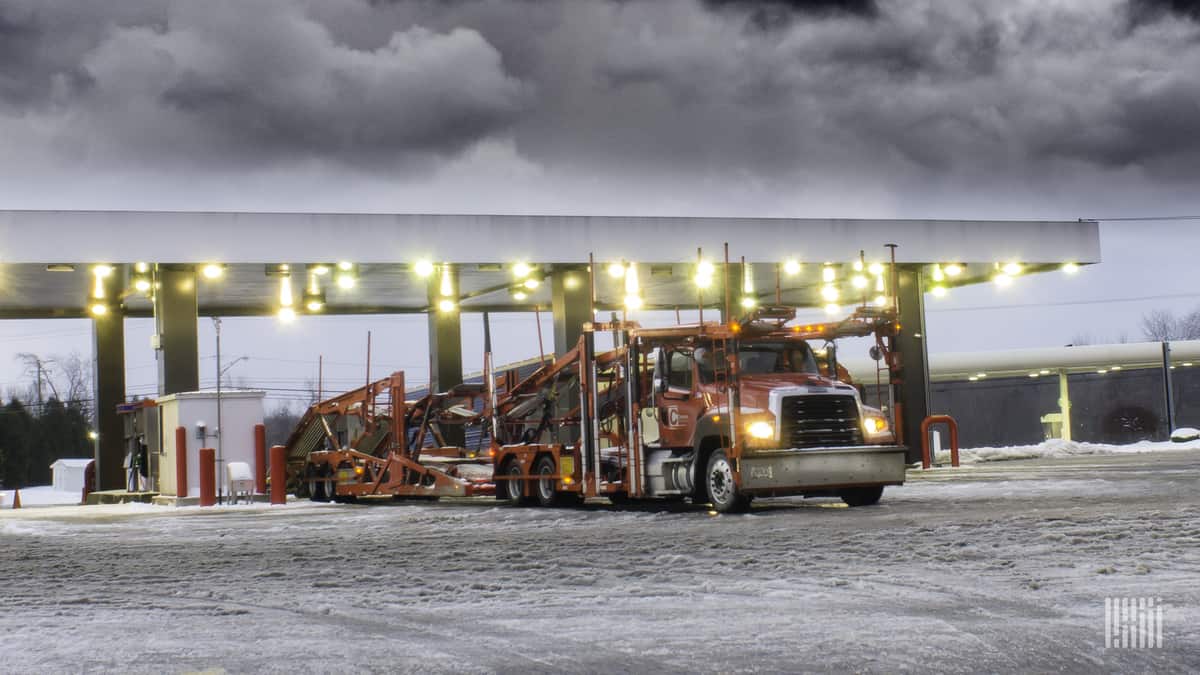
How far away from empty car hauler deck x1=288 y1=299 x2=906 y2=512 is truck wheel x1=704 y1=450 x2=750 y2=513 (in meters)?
0.02

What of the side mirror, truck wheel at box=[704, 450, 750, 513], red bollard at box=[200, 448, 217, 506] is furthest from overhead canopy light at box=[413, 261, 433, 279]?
truck wheel at box=[704, 450, 750, 513]

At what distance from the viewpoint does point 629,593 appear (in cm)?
938

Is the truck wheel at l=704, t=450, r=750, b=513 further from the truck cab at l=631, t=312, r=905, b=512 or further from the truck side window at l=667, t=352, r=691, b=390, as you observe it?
the truck side window at l=667, t=352, r=691, b=390

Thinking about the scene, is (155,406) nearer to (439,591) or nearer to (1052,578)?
(439,591)

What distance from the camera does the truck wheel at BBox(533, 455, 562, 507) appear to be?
2083 cm

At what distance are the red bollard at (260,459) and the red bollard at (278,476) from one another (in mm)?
456

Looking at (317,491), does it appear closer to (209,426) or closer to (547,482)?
(209,426)

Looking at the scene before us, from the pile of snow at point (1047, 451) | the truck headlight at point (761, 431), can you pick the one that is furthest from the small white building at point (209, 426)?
the pile of snow at point (1047, 451)

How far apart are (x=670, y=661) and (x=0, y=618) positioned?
461cm

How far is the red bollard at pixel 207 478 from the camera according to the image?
25.5 metres

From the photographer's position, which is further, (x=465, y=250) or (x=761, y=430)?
(x=465, y=250)

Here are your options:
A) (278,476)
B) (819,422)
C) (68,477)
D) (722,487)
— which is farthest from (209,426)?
(68,477)

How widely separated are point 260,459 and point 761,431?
13.1m

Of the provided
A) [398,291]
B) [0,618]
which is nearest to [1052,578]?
[0,618]
